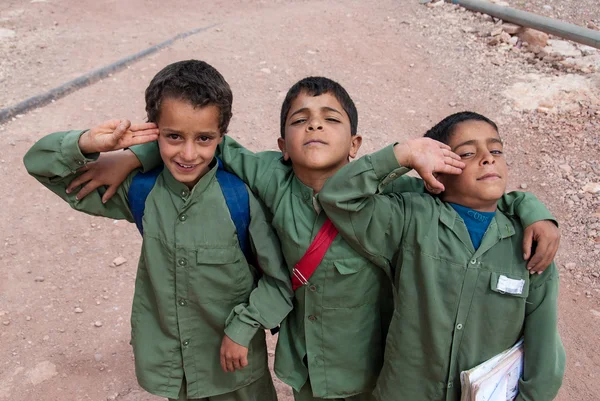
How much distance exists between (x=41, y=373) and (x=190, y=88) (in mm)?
2137

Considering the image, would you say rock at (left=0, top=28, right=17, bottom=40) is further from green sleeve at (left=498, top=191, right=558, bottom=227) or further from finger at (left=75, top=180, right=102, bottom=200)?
green sleeve at (left=498, top=191, right=558, bottom=227)

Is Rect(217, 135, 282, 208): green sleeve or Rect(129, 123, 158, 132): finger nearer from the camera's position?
Rect(129, 123, 158, 132): finger

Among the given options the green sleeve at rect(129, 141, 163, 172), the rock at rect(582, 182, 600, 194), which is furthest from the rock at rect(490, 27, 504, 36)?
the green sleeve at rect(129, 141, 163, 172)

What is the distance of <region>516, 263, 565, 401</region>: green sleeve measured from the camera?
1905 mm

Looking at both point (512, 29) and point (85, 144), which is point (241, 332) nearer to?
point (85, 144)

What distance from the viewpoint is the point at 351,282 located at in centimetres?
205

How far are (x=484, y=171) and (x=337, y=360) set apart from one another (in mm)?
849

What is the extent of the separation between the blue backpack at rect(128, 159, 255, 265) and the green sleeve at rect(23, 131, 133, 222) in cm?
5

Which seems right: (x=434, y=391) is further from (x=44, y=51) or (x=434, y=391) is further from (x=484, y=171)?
(x=44, y=51)

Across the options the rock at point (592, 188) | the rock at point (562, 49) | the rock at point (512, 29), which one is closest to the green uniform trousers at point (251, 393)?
the rock at point (592, 188)

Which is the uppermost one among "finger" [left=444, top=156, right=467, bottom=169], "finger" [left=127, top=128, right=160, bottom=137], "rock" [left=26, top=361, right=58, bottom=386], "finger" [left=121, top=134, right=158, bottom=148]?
"finger" [left=444, top=156, right=467, bottom=169]

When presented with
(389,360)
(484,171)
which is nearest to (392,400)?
(389,360)

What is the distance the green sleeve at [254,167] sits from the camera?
6.91 ft

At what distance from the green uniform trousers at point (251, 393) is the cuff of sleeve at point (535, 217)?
1.21m
